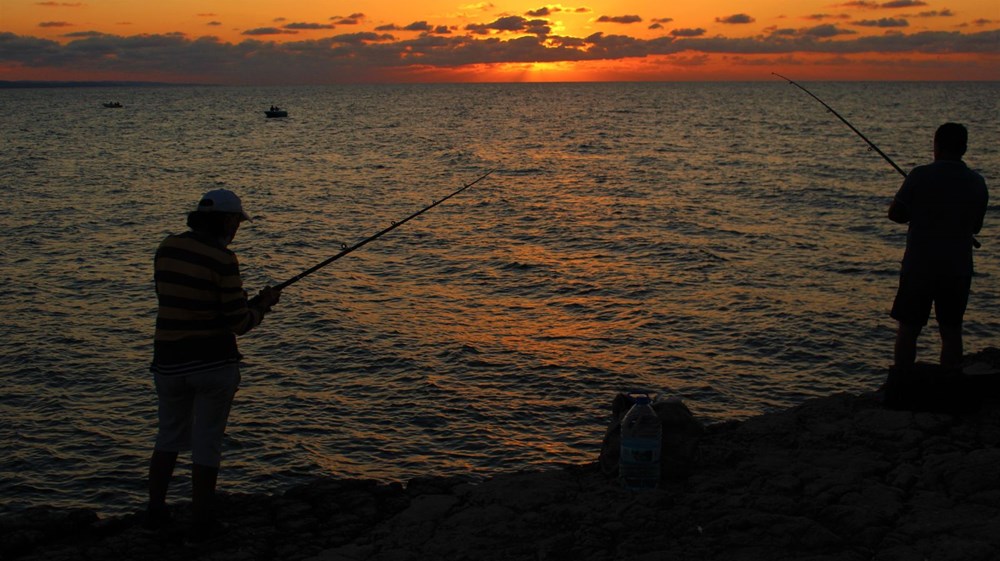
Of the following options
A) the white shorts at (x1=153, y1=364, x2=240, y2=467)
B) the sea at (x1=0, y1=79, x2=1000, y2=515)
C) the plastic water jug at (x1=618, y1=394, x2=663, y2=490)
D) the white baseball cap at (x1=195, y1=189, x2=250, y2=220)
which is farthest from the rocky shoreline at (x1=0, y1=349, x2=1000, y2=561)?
the sea at (x1=0, y1=79, x2=1000, y2=515)

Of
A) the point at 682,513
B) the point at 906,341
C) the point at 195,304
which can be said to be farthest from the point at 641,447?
the point at 195,304

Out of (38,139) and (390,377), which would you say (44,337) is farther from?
(38,139)

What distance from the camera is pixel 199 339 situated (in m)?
5.25

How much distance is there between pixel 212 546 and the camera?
18.1 ft

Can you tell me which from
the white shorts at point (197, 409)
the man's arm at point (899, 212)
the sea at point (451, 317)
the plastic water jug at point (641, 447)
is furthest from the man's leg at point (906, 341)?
the white shorts at point (197, 409)

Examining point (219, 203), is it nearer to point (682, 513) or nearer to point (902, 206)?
point (682, 513)

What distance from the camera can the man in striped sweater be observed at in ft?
16.9

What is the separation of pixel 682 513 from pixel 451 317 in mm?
10263

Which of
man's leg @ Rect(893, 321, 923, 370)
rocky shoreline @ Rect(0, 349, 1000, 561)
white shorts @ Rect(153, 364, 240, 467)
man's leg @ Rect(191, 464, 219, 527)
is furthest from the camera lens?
man's leg @ Rect(893, 321, 923, 370)

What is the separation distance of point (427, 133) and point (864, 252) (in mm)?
59526

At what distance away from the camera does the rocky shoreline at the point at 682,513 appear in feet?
16.7

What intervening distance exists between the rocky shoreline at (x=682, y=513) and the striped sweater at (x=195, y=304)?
1.26 meters

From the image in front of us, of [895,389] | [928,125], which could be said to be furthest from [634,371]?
[928,125]

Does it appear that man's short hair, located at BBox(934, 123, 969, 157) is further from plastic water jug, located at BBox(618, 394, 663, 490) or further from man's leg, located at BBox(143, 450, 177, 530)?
man's leg, located at BBox(143, 450, 177, 530)
